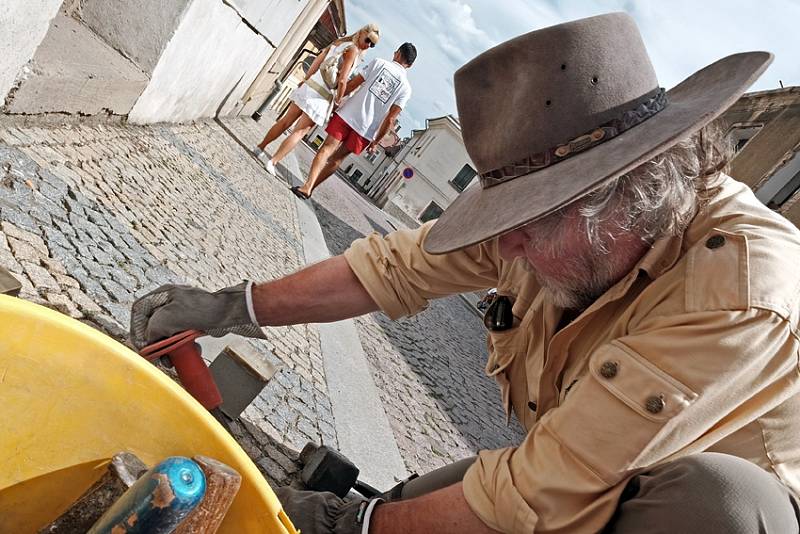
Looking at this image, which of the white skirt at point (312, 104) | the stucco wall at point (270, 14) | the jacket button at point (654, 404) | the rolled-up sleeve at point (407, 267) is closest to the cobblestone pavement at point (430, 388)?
the white skirt at point (312, 104)

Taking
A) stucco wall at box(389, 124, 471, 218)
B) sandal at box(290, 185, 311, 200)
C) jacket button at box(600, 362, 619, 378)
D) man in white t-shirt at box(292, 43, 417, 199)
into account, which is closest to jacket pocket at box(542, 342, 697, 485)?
jacket button at box(600, 362, 619, 378)

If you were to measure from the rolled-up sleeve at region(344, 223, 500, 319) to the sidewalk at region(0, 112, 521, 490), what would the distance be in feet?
2.73

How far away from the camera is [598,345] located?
1.55m

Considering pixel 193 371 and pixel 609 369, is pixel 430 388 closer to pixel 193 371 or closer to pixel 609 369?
pixel 193 371

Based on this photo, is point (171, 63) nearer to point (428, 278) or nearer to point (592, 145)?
point (428, 278)

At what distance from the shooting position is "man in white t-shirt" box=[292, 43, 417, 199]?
6.46 m

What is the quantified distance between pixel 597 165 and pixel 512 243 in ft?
1.26

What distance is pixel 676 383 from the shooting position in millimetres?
1187

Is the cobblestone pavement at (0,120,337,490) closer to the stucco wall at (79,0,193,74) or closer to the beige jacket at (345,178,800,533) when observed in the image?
the stucco wall at (79,0,193,74)

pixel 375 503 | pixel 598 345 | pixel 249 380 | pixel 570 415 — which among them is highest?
pixel 598 345

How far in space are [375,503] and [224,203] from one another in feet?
11.2

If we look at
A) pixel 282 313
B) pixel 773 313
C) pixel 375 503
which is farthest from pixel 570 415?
pixel 282 313

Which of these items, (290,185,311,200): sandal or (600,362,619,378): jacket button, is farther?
(290,185,311,200): sandal

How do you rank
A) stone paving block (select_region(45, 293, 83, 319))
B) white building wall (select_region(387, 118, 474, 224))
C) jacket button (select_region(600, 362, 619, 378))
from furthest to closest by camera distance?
white building wall (select_region(387, 118, 474, 224)), stone paving block (select_region(45, 293, 83, 319)), jacket button (select_region(600, 362, 619, 378))
